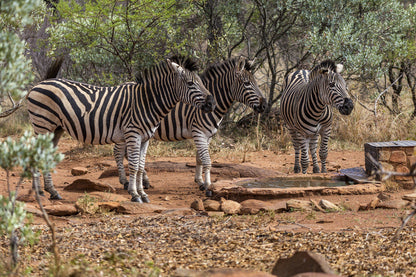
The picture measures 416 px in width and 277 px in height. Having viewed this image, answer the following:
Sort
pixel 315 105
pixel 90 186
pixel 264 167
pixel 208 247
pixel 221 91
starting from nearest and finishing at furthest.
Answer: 1. pixel 208 247
2. pixel 90 186
3. pixel 221 91
4. pixel 315 105
5. pixel 264 167

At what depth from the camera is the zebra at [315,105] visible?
9.25 metres

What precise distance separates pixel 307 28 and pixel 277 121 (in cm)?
256

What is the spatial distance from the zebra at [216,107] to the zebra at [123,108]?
0.86m

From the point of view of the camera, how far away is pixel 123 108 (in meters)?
8.41

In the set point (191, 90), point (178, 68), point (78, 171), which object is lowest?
point (78, 171)

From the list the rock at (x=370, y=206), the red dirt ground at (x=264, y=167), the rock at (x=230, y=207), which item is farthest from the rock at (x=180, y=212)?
the rock at (x=370, y=206)

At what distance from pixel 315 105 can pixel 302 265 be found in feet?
19.3

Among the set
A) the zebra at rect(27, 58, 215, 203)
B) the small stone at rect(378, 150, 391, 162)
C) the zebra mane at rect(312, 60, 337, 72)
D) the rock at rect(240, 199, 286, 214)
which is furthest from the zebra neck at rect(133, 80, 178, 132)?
the small stone at rect(378, 150, 391, 162)

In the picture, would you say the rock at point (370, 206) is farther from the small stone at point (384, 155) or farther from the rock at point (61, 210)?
the rock at point (61, 210)

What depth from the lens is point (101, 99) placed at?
28.0ft

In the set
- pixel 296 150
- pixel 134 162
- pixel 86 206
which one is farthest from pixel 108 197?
pixel 296 150

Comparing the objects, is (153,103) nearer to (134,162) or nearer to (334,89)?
(134,162)

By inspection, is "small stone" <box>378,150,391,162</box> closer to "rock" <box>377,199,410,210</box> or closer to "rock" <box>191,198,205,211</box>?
"rock" <box>377,199,410,210</box>

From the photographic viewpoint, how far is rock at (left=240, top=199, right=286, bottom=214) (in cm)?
702
